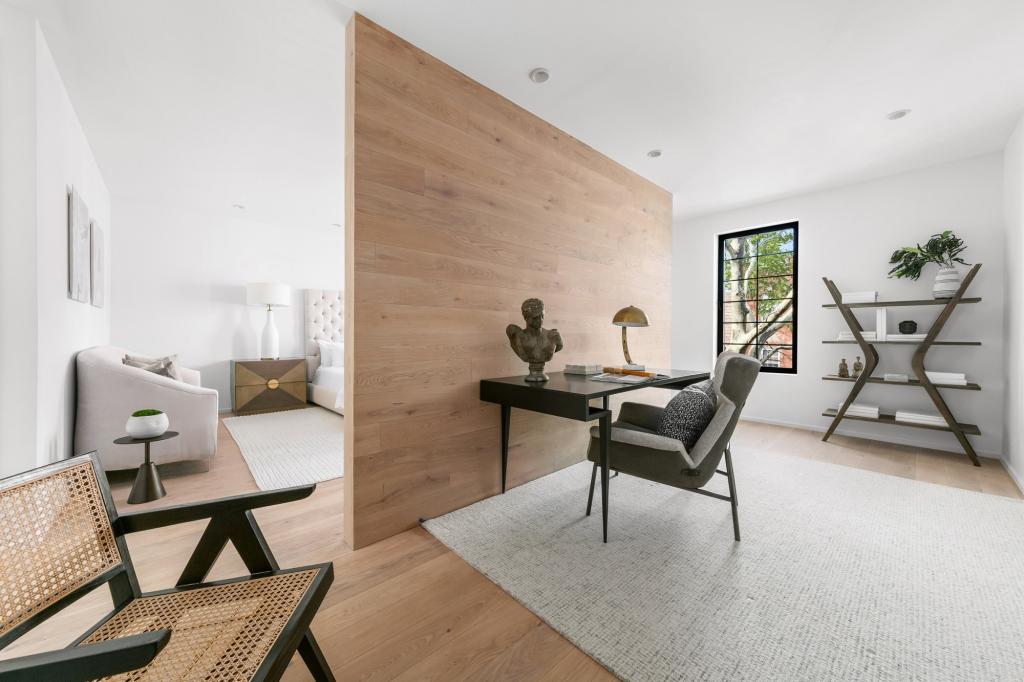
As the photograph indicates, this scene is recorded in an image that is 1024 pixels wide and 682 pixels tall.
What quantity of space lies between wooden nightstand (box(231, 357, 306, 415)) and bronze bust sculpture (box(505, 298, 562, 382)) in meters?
3.80

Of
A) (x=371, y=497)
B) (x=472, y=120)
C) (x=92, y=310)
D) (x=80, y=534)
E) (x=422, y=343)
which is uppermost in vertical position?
(x=472, y=120)

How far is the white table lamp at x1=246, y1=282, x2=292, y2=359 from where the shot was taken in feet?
16.1

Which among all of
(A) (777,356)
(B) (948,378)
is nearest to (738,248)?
(A) (777,356)

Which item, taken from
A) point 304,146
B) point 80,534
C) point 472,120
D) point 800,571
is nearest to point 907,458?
point 800,571

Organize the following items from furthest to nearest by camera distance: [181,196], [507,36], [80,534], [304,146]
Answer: [181,196]
[304,146]
[507,36]
[80,534]

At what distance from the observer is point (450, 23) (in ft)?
6.53

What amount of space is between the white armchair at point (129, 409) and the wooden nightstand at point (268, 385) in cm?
180

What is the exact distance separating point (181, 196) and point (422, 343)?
401 centimetres

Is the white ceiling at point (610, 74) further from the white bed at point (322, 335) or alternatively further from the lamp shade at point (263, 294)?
the white bed at point (322, 335)

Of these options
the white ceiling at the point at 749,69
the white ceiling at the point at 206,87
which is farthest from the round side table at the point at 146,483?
the white ceiling at the point at 749,69

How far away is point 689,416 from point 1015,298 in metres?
2.92

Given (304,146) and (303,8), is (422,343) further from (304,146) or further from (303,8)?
(304,146)

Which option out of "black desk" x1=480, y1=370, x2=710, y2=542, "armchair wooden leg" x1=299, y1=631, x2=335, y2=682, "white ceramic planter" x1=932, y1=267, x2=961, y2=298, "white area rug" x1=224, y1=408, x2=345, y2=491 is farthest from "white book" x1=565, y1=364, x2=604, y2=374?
"white ceramic planter" x1=932, y1=267, x2=961, y2=298

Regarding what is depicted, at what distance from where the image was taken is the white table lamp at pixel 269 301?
4.90 metres
